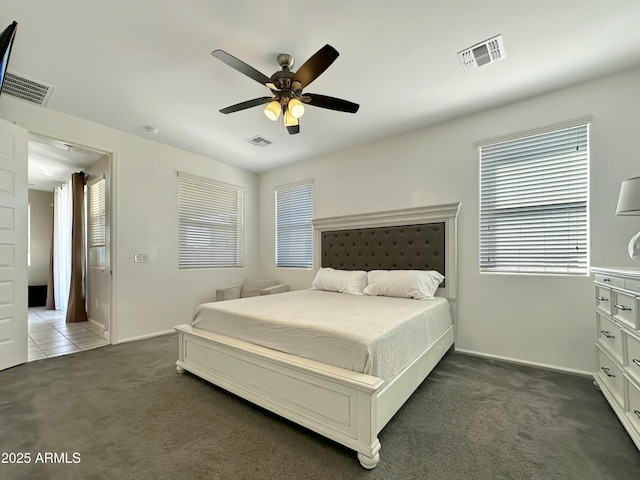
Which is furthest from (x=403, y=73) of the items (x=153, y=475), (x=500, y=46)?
(x=153, y=475)

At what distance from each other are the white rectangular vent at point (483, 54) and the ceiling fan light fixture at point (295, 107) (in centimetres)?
135

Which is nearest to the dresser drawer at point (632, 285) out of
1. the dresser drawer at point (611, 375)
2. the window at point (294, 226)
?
the dresser drawer at point (611, 375)

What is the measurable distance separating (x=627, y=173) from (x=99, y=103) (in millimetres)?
5146

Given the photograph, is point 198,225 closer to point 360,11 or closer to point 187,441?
point 187,441

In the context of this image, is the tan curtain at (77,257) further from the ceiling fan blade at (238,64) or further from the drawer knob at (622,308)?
the drawer knob at (622,308)

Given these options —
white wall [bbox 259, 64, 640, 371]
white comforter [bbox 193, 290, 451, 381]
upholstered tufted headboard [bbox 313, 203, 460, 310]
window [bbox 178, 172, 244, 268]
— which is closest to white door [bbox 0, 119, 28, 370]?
window [bbox 178, 172, 244, 268]

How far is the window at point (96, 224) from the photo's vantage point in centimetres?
443

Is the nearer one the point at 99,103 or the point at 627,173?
the point at 627,173

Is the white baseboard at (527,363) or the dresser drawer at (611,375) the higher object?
the dresser drawer at (611,375)

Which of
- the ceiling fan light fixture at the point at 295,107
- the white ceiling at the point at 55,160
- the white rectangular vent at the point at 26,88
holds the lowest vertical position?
the ceiling fan light fixture at the point at 295,107

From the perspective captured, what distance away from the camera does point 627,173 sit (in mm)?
2496

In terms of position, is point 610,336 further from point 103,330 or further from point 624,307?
point 103,330

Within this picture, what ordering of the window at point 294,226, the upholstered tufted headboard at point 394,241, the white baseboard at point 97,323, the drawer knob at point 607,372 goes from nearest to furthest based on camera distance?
the drawer knob at point 607,372
the upholstered tufted headboard at point 394,241
the white baseboard at point 97,323
the window at point 294,226

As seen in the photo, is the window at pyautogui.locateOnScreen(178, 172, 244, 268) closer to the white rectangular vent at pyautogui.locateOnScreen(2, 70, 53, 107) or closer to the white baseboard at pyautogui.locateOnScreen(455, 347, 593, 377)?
the white rectangular vent at pyautogui.locateOnScreen(2, 70, 53, 107)
